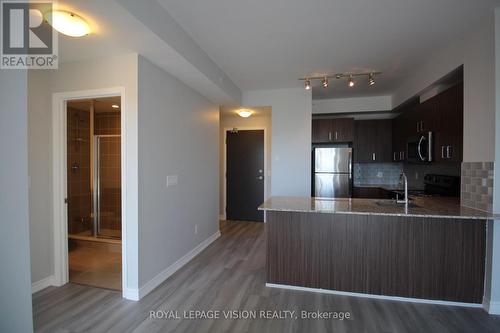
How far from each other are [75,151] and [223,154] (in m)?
2.91

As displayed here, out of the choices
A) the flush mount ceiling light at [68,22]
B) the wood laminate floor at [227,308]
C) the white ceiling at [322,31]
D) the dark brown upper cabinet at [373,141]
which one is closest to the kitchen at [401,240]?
the wood laminate floor at [227,308]

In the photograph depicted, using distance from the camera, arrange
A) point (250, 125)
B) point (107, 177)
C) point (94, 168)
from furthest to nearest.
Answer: point (250, 125) → point (107, 177) → point (94, 168)

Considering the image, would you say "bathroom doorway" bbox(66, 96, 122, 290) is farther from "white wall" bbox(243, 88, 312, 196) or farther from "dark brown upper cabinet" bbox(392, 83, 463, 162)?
"dark brown upper cabinet" bbox(392, 83, 463, 162)

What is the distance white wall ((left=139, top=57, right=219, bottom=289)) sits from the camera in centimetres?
241

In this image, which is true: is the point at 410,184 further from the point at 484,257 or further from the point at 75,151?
the point at 75,151

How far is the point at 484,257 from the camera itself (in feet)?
7.13

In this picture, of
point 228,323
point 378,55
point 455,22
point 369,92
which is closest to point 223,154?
point 369,92

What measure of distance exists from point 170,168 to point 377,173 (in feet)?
14.6

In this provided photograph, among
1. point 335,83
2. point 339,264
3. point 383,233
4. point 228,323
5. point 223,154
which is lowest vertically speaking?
point 228,323

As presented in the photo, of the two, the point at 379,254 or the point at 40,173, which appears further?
the point at 40,173

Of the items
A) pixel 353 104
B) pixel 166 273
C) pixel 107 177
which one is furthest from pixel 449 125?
pixel 107 177

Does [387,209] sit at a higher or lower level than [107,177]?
lower

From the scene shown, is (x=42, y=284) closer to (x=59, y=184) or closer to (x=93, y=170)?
(x=59, y=184)

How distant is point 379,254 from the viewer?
2.36 meters
